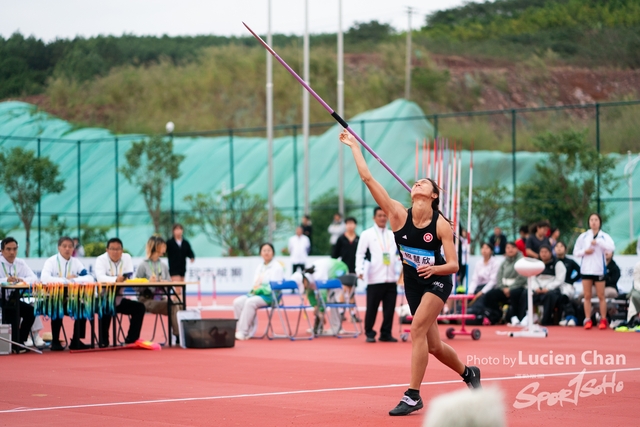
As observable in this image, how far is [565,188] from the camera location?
1297 inches

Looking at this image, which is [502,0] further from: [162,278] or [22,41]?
[162,278]

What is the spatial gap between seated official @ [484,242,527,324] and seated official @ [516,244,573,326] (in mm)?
240

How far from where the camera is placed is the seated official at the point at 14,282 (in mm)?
12781

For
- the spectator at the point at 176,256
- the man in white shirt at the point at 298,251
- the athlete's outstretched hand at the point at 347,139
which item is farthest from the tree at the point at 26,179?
the athlete's outstretched hand at the point at 347,139

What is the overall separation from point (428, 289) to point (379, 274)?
264 inches

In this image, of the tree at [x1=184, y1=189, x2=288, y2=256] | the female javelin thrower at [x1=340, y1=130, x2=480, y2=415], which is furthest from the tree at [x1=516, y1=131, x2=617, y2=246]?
the female javelin thrower at [x1=340, y1=130, x2=480, y2=415]

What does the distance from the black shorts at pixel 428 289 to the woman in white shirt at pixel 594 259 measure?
9.48 m

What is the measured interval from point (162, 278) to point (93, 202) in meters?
39.9

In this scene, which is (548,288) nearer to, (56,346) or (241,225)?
(56,346)

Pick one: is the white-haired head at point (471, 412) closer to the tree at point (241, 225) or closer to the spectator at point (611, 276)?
the spectator at point (611, 276)

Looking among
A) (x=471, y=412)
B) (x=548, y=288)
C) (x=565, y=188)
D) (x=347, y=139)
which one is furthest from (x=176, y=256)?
(x=565, y=188)

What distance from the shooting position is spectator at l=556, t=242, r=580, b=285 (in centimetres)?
1788

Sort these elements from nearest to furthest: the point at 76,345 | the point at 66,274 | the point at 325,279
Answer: the point at 76,345
the point at 66,274
the point at 325,279

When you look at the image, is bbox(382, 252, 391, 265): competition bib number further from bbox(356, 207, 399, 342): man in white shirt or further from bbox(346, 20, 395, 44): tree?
bbox(346, 20, 395, 44): tree
